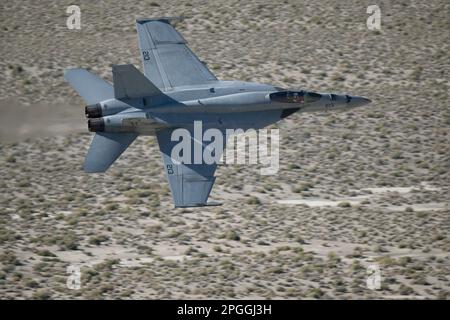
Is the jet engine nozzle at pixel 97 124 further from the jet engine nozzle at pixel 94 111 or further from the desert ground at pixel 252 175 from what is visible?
the desert ground at pixel 252 175

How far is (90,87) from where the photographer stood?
4716cm

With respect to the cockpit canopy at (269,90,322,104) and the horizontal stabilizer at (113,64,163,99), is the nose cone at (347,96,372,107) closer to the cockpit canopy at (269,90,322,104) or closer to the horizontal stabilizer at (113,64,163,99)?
the cockpit canopy at (269,90,322,104)

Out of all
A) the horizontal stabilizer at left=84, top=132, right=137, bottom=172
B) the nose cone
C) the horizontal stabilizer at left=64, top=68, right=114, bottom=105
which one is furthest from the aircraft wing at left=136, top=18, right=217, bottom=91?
the nose cone

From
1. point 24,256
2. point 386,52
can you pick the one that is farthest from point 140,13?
point 24,256

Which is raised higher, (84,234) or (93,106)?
(93,106)

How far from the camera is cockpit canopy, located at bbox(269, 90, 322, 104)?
157ft

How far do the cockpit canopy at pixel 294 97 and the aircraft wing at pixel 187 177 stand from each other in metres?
3.21

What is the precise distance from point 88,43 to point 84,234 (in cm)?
2058

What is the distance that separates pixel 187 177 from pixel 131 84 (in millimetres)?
4197

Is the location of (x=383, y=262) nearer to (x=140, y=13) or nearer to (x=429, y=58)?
(x=429, y=58)

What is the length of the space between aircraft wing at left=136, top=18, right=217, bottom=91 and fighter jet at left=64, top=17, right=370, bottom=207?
0.04 metres

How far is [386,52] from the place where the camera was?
219 feet

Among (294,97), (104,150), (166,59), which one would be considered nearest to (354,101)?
(294,97)

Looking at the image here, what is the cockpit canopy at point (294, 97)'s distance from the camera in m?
47.9
